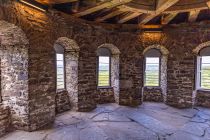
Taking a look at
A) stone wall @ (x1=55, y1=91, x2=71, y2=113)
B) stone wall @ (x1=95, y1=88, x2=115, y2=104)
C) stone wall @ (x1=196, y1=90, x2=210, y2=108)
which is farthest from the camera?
stone wall @ (x1=95, y1=88, x2=115, y2=104)

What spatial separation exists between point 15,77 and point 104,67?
301 cm

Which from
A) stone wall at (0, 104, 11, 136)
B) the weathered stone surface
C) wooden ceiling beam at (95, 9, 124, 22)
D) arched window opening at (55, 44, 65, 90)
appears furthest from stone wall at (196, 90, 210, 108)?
stone wall at (0, 104, 11, 136)

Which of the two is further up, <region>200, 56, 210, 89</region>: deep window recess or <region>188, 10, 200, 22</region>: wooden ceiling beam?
<region>188, 10, 200, 22</region>: wooden ceiling beam

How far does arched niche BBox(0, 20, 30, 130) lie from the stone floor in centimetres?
36

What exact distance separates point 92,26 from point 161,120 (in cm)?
306

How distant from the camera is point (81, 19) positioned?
4738 millimetres

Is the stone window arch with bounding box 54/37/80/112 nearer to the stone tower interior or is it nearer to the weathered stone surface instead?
the stone tower interior

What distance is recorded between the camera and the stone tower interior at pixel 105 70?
3500mm

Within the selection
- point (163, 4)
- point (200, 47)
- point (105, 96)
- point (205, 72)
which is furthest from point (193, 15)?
point (105, 96)

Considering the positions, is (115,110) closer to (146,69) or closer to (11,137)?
(146,69)

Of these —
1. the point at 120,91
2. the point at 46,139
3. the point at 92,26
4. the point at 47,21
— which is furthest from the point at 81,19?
the point at 46,139

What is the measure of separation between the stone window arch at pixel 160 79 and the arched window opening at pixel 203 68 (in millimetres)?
992

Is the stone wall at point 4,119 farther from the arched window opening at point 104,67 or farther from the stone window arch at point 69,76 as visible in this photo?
the arched window opening at point 104,67

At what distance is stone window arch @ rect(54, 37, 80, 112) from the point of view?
4.80 meters
